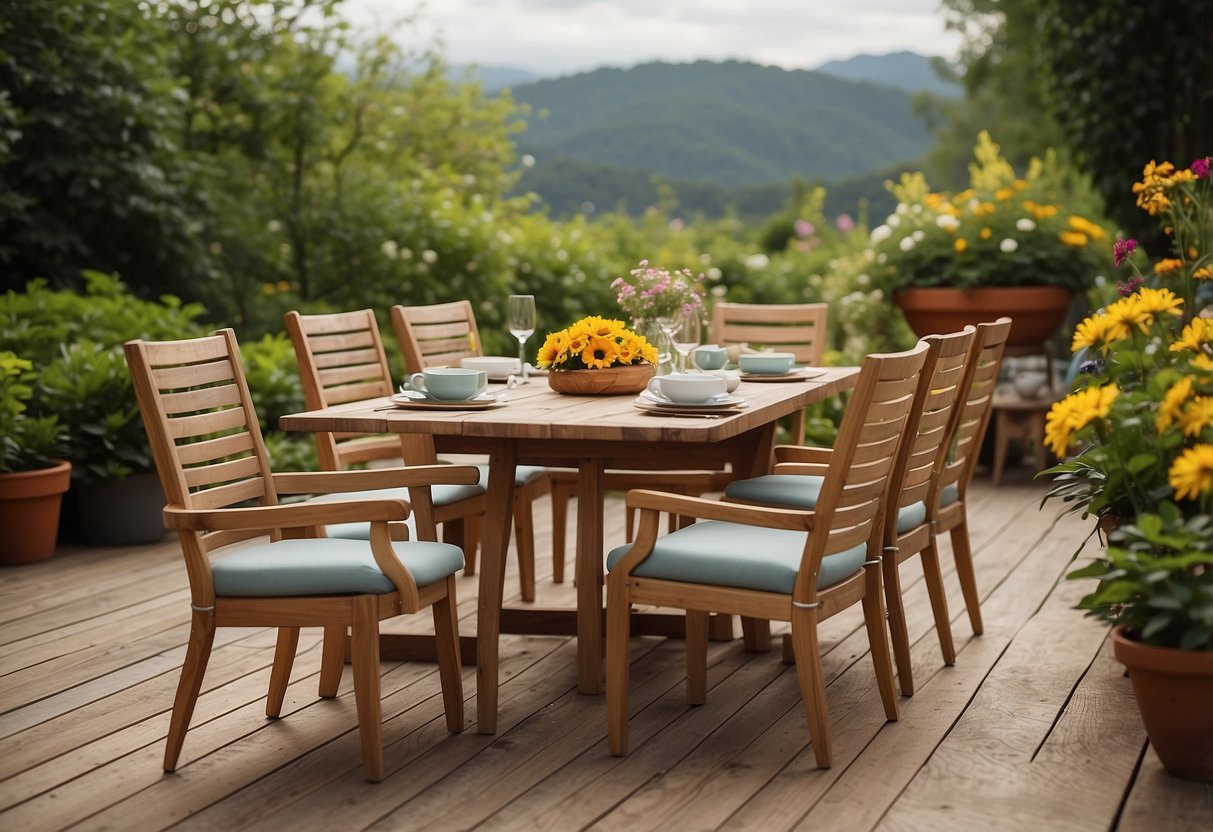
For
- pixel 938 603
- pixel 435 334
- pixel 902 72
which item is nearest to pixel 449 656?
pixel 938 603

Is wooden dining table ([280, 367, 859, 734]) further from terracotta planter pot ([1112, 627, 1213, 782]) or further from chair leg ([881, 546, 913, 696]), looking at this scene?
terracotta planter pot ([1112, 627, 1213, 782])

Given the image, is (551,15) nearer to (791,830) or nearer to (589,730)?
(589,730)

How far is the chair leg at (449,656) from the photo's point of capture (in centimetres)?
312

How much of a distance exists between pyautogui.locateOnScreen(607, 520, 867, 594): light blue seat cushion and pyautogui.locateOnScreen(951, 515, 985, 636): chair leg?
991 millimetres

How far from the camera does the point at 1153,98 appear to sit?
7.18m

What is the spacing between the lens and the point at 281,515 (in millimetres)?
2859

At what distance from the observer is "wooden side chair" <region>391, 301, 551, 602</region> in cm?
427

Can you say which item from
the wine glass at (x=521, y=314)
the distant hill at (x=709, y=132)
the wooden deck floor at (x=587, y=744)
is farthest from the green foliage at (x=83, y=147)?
the distant hill at (x=709, y=132)

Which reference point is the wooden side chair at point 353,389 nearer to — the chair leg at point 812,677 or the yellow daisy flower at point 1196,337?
the chair leg at point 812,677

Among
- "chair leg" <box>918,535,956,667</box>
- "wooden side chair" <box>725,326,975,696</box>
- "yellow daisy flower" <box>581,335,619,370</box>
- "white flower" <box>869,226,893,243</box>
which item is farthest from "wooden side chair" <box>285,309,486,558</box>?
"white flower" <box>869,226,893,243</box>

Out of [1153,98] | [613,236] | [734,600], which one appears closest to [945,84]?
[613,236]

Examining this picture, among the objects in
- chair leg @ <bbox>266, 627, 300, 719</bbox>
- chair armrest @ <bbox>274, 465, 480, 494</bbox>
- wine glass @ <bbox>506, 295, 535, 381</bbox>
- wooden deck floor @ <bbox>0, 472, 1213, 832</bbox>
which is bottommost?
wooden deck floor @ <bbox>0, 472, 1213, 832</bbox>

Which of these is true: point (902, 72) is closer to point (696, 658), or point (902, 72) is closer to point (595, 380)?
point (595, 380)

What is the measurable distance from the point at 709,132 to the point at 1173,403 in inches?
677
